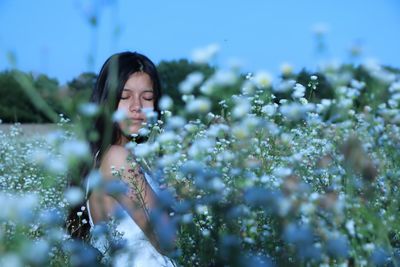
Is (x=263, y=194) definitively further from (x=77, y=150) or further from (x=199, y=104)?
(x=77, y=150)

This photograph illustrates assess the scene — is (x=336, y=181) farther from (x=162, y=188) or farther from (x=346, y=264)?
(x=162, y=188)

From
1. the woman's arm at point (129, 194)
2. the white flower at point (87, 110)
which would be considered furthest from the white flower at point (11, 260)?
the woman's arm at point (129, 194)

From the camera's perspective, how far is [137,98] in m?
3.12

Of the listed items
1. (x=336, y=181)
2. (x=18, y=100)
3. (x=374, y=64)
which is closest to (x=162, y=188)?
(x=336, y=181)

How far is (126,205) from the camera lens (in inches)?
88.8

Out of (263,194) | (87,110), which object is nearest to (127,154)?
(263,194)

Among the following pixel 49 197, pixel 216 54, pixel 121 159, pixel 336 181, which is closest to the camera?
pixel 216 54

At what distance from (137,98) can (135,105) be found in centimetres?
7

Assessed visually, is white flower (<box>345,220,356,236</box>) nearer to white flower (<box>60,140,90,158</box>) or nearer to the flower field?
the flower field

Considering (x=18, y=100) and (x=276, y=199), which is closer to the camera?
(x=276, y=199)

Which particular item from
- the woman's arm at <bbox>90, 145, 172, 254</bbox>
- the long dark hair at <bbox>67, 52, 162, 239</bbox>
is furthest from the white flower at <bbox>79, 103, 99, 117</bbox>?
the long dark hair at <bbox>67, 52, 162, 239</bbox>

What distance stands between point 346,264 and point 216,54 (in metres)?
0.72

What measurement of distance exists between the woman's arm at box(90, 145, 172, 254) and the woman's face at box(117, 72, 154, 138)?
27 cm

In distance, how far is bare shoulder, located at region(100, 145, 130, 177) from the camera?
265 centimetres
